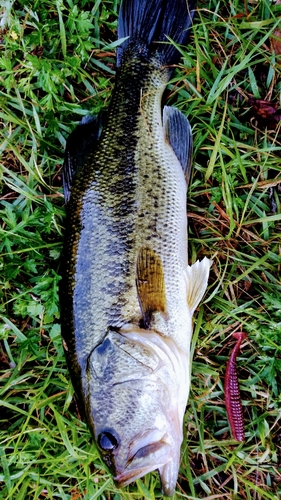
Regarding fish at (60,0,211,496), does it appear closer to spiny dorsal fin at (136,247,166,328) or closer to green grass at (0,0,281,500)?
spiny dorsal fin at (136,247,166,328)

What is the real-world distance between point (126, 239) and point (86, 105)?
1091 mm

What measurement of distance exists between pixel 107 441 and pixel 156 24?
243 cm

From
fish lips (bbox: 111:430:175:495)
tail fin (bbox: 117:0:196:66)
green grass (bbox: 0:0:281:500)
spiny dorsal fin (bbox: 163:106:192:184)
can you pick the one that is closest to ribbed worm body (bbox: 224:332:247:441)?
green grass (bbox: 0:0:281:500)

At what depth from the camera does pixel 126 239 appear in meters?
2.58

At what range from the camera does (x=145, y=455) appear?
231cm

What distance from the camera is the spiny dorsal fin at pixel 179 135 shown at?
2.87 meters

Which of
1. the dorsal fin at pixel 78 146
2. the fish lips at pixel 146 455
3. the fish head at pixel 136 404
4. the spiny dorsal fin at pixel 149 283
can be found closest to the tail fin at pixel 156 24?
the dorsal fin at pixel 78 146

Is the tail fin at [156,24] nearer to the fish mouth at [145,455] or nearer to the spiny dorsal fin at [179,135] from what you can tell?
the spiny dorsal fin at [179,135]

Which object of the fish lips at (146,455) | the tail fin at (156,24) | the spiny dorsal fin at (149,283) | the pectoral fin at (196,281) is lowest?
the fish lips at (146,455)

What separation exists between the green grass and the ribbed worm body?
7 centimetres

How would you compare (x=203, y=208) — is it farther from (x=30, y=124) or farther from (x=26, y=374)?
(x=26, y=374)

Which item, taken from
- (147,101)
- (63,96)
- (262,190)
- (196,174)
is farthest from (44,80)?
(262,190)

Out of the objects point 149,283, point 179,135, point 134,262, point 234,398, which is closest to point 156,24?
point 179,135

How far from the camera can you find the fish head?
233cm
